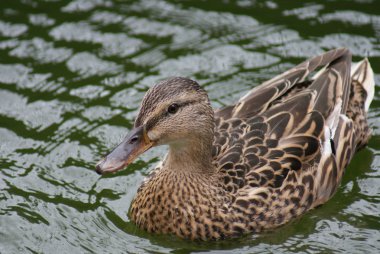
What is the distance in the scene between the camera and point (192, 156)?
7602 mm

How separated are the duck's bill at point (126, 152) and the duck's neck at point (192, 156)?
1.64ft

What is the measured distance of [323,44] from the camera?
34.8 ft

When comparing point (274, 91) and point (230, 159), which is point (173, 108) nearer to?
point (230, 159)

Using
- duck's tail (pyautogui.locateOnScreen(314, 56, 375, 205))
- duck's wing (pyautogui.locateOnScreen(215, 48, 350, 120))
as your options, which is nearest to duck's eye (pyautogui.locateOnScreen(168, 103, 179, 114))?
duck's wing (pyautogui.locateOnScreen(215, 48, 350, 120))

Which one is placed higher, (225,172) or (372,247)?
(225,172)

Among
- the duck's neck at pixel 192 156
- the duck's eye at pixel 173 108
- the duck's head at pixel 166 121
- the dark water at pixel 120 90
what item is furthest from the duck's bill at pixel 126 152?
the dark water at pixel 120 90

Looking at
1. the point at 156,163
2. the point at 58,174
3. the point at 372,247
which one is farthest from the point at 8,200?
the point at 372,247

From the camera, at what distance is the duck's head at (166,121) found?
23.1 ft

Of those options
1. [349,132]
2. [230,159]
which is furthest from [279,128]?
[349,132]

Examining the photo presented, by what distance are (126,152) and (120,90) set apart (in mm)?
3020

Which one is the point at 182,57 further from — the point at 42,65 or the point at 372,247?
the point at 372,247

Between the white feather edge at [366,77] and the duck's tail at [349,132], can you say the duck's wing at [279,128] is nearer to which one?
the duck's tail at [349,132]

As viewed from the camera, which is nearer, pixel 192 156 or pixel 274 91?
pixel 192 156

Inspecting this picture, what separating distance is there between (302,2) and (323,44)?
109 centimetres
